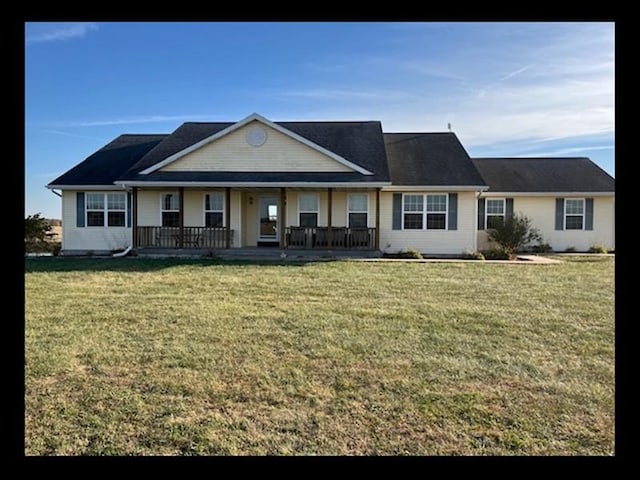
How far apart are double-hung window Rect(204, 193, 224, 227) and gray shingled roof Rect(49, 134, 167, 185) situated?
4073mm

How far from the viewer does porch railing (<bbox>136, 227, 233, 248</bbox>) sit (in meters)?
16.0

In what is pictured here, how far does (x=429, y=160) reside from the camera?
17844mm

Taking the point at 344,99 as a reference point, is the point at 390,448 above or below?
below

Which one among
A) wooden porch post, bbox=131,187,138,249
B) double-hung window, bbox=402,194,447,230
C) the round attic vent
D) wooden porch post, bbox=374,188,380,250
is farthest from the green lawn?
the round attic vent

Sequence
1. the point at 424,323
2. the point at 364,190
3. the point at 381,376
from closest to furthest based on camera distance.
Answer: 1. the point at 381,376
2. the point at 424,323
3. the point at 364,190

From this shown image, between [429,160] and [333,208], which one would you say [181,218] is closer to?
[333,208]

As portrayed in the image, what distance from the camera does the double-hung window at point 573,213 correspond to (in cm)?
1836

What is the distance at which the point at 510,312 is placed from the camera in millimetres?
6785

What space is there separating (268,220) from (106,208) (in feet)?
21.8

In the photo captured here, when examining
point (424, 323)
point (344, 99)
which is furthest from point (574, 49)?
point (344, 99)

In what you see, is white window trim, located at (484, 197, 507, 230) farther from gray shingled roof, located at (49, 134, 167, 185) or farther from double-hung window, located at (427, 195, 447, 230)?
gray shingled roof, located at (49, 134, 167, 185)

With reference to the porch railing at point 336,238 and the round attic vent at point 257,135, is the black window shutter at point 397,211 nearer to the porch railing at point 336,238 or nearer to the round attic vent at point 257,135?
the porch railing at point 336,238
